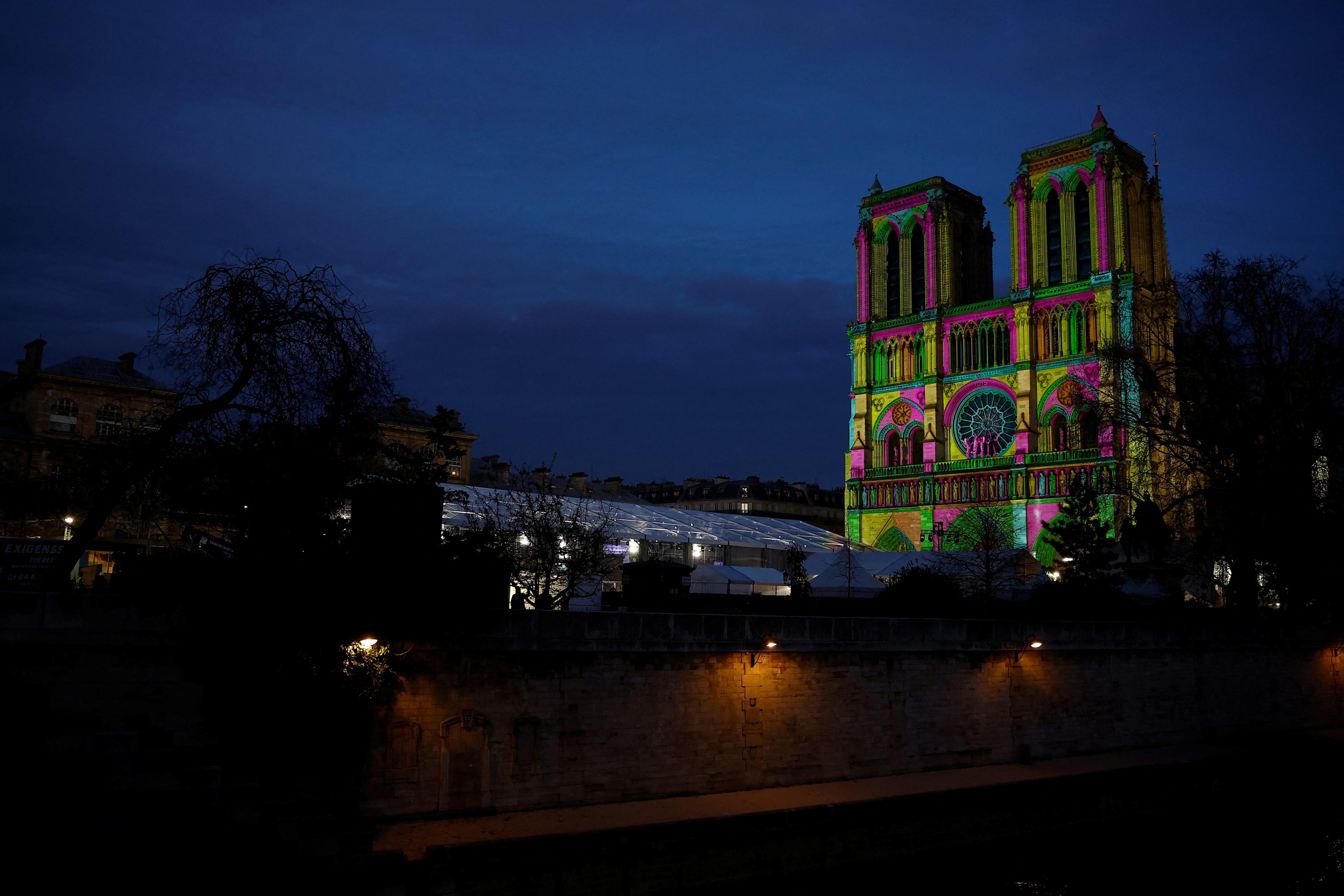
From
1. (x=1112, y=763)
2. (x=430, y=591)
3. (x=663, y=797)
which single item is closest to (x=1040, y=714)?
(x=1112, y=763)

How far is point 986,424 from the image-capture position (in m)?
70.1

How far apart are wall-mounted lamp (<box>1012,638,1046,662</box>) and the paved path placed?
2451mm

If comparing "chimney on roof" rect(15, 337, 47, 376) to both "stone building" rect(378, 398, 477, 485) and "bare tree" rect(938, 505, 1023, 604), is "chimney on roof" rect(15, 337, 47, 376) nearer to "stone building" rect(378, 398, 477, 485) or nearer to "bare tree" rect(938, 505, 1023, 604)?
"stone building" rect(378, 398, 477, 485)

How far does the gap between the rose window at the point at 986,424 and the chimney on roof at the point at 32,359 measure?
166ft

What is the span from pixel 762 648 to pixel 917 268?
5706cm

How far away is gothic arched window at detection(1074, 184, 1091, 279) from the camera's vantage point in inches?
2638

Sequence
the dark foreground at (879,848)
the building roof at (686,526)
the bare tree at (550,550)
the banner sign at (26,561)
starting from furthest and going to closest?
the building roof at (686,526) < the bare tree at (550,550) < the banner sign at (26,561) < the dark foreground at (879,848)

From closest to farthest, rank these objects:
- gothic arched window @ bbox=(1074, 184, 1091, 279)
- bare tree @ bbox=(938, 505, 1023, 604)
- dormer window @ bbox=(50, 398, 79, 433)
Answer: bare tree @ bbox=(938, 505, 1023, 604)
dormer window @ bbox=(50, 398, 79, 433)
gothic arched window @ bbox=(1074, 184, 1091, 279)

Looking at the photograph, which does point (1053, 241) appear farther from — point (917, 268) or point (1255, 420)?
point (1255, 420)

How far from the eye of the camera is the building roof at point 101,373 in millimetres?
48500

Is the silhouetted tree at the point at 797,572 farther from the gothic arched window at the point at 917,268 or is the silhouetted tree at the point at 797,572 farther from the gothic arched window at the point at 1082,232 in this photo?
the gothic arched window at the point at 1082,232

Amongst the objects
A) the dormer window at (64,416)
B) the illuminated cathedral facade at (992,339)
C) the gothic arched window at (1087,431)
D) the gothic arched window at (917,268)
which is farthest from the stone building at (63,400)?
the gothic arched window at (1087,431)

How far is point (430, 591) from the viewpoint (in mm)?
17609

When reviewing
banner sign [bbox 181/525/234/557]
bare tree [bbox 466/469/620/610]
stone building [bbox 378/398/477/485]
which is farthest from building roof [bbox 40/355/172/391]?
banner sign [bbox 181/525/234/557]
